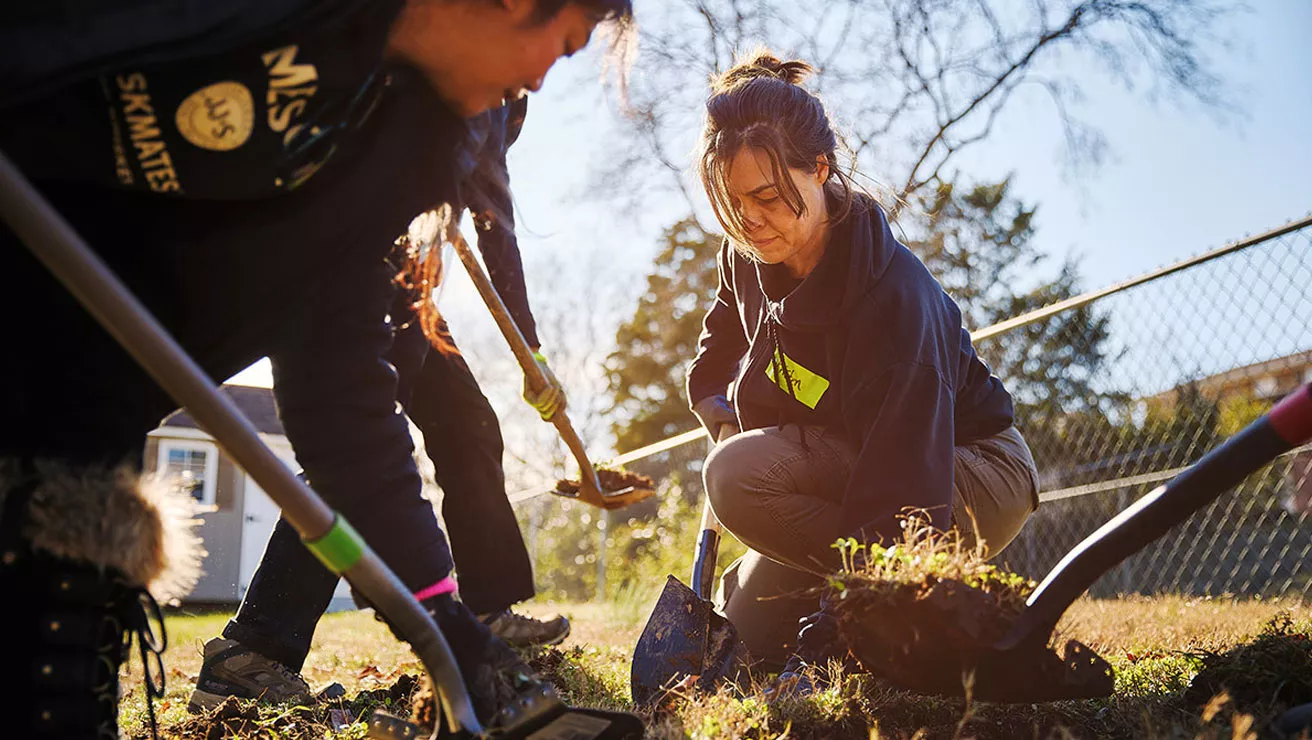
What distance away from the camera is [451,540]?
2.65 m

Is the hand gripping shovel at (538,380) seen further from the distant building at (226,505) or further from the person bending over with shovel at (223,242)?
the distant building at (226,505)

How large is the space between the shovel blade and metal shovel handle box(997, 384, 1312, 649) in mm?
939

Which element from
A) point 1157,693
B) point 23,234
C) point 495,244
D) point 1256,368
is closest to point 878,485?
point 1157,693

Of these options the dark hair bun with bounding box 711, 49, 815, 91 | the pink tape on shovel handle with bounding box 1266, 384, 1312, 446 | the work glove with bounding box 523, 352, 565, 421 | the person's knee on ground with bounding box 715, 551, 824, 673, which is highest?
the dark hair bun with bounding box 711, 49, 815, 91

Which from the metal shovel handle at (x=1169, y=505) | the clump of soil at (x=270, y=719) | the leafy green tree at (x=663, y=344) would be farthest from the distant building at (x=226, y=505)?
the metal shovel handle at (x=1169, y=505)

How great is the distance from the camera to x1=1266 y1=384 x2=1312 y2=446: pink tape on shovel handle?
57.7 inches

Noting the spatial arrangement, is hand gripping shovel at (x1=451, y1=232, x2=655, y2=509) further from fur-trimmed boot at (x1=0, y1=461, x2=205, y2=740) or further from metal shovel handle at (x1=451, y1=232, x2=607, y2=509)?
fur-trimmed boot at (x1=0, y1=461, x2=205, y2=740)

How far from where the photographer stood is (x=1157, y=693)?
210 cm

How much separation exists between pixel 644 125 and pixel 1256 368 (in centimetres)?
591

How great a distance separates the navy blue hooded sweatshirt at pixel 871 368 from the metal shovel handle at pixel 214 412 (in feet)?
3.38

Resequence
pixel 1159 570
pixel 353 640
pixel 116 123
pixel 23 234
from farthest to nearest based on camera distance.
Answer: pixel 1159 570 < pixel 353 640 < pixel 116 123 < pixel 23 234

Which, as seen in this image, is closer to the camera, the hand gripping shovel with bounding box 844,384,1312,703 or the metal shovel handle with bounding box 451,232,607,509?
the hand gripping shovel with bounding box 844,384,1312,703

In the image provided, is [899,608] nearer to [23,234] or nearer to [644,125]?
[23,234]

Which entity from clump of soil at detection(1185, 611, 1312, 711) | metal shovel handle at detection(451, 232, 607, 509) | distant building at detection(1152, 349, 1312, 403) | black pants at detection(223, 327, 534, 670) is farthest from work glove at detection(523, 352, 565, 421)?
distant building at detection(1152, 349, 1312, 403)
